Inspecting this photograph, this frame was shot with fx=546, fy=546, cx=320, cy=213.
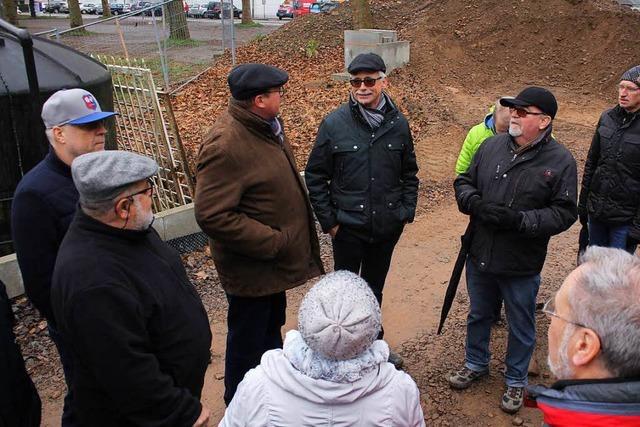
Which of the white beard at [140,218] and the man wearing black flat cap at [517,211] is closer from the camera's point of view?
the white beard at [140,218]

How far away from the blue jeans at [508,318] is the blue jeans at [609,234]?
1.22 meters

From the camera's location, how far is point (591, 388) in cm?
145

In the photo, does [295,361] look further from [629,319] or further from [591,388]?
[629,319]

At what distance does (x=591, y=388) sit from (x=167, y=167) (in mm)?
5398

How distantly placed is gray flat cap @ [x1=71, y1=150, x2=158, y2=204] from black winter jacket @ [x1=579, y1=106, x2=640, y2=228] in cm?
337

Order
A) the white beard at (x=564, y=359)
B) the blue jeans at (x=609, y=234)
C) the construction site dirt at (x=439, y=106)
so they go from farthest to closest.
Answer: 1. the blue jeans at (x=609, y=234)
2. the construction site dirt at (x=439, y=106)
3. the white beard at (x=564, y=359)

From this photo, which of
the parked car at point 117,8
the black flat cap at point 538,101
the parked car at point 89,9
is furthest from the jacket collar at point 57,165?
the parked car at point 89,9

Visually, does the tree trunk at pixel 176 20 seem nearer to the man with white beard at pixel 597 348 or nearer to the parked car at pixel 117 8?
the man with white beard at pixel 597 348

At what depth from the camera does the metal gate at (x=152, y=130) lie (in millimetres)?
5926

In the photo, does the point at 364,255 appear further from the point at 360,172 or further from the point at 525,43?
the point at 525,43

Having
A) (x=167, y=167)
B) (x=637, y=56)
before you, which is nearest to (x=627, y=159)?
(x=167, y=167)

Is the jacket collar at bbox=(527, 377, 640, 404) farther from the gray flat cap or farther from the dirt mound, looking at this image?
the dirt mound

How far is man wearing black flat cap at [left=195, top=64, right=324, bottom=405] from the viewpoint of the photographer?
9.41ft

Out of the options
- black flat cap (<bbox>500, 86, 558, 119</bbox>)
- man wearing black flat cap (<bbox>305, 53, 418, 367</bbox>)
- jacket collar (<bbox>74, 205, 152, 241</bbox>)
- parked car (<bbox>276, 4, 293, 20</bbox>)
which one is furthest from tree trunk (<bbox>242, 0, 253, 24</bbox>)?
jacket collar (<bbox>74, 205, 152, 241</bbox>)
